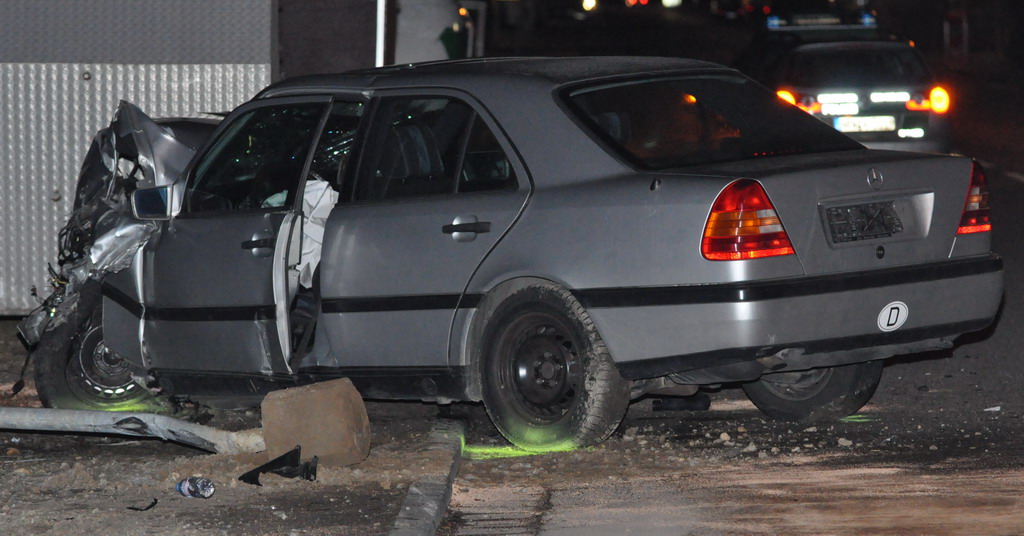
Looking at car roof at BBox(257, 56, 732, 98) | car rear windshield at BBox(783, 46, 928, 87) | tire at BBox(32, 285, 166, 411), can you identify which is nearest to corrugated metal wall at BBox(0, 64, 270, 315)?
tire at BBox(32, 285, 166, 411)

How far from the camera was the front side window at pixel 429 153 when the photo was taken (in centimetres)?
608

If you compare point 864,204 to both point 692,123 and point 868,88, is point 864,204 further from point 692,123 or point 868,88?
point 868,88

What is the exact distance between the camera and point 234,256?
666 cm

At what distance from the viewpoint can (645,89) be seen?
618cm

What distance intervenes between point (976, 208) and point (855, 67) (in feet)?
25.5

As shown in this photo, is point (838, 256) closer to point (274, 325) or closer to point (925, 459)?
point (925, 459)

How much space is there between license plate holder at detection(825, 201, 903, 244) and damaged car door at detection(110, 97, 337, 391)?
233cm

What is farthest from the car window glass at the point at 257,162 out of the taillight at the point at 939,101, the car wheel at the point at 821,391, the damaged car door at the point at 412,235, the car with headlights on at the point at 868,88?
the taillight at the point at 939,101

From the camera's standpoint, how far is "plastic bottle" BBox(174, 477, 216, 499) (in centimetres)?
552

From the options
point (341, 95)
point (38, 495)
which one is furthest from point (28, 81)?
point (38, 495)

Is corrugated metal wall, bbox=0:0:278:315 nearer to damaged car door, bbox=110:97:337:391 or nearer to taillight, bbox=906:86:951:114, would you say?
damaged car door, bbox=110:97:337:391

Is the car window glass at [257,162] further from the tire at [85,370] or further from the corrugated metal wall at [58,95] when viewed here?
the corrugated metal wall at [58,95]

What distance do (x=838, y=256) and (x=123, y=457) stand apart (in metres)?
3.20

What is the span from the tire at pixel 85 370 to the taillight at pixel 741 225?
3581 millimetres
